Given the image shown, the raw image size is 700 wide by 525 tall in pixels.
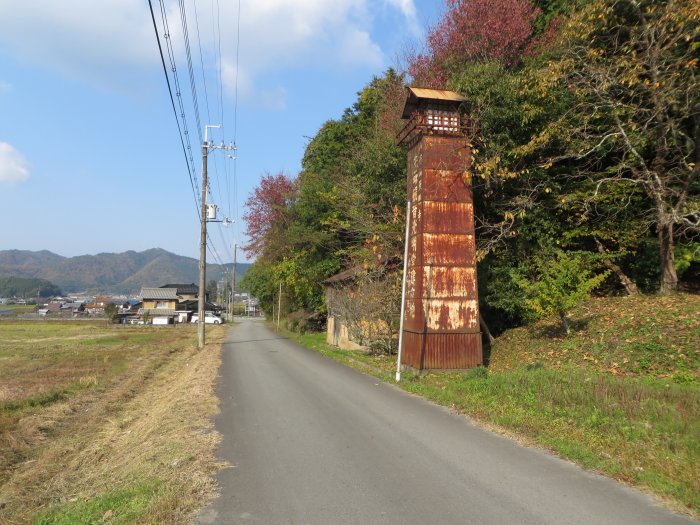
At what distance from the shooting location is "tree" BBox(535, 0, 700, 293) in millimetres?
12695

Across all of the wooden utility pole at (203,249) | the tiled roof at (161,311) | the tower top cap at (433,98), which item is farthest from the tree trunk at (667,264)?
the tiled roof at (161,311)

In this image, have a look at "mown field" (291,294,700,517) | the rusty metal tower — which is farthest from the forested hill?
"mown field" (291,294,700,517)

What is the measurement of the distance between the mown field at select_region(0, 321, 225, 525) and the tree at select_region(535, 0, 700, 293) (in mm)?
12365

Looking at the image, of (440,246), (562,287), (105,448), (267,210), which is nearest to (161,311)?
(267,210)

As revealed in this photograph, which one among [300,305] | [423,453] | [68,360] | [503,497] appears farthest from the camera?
[300,305]

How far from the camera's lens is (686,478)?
4926mm

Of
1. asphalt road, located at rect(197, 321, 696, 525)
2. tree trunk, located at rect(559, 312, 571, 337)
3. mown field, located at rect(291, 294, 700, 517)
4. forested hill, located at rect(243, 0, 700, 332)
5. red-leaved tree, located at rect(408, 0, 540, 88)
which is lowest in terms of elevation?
asphalt road, located at rect(197, 321, 696, 525)

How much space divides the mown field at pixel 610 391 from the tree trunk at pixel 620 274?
149cm

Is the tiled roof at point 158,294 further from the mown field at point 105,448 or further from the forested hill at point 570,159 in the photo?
the forested hill at point 570,159

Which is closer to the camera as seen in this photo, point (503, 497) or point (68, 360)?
point (503, 497)

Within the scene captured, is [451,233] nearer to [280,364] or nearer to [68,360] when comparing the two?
[280,364]

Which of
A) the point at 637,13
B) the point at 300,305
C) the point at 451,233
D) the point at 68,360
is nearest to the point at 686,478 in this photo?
the point at 451,233

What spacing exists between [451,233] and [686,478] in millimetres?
9349

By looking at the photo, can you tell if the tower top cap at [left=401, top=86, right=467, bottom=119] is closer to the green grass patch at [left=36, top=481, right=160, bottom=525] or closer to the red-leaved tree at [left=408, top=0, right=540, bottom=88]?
the red-leaved tree at [left=408, top=0, right=540, bottom=88]
